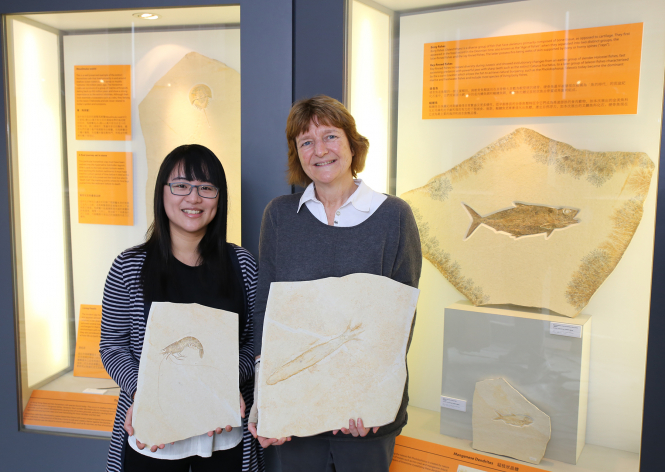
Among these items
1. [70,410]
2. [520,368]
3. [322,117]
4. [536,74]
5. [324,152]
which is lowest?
[70,410]

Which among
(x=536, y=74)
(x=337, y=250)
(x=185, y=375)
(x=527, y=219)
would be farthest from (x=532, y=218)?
(x=185, y=375)

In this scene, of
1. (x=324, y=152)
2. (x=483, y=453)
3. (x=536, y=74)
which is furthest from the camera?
(x=483, y=453)

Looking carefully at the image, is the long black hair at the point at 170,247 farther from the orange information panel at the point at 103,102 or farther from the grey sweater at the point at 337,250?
the orange information panel at the point at 103,102

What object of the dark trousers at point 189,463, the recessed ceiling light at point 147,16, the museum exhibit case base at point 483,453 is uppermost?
the recessed ceiling light at point 147,16

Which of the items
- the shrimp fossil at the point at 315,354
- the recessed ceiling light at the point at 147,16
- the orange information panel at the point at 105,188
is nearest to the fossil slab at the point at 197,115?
the orange information panel at the point at 105,188

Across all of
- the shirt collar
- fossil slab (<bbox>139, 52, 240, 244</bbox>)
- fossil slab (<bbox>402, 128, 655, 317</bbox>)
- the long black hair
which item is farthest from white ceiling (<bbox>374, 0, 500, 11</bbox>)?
the long black hair

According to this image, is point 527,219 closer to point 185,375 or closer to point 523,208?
point 523,208

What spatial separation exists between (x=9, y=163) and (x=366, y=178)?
1.80 metres

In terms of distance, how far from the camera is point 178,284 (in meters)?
1.48

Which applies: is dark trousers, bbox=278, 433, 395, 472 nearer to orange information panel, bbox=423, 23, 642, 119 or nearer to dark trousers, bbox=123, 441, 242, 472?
dark trousers, bbox=123, 441, 242, 472

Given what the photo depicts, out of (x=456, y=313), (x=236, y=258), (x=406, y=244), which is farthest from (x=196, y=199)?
(x=456, y=313)

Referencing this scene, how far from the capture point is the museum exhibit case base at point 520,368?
6.13ft

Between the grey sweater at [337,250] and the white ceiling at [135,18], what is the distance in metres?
1.19

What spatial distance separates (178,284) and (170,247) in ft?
0.42
